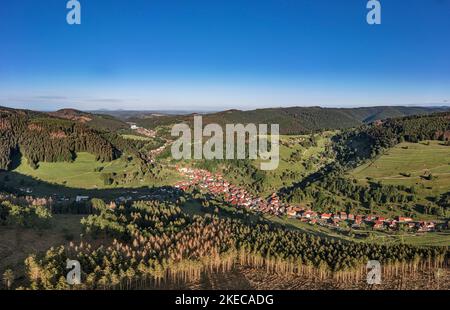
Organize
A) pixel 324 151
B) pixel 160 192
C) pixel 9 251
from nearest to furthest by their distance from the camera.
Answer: pixel 9 251 < pixel 160 192 < pixel 324 151

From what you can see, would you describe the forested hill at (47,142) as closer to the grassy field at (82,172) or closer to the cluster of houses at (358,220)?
the grassy field at (82,172)

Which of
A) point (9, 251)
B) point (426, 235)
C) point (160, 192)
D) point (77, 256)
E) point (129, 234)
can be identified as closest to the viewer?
point (77, 256)

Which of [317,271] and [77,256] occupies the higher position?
[77,256]

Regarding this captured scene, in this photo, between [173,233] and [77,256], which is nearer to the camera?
[77,256]

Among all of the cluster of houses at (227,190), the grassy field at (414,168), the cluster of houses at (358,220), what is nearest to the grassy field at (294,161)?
the cluster of houses at (227,190)

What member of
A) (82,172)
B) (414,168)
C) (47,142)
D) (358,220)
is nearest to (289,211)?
(358,220)

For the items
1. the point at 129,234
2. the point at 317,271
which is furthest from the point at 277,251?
the point at 129,234

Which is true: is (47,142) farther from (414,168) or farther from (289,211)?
(414,168)

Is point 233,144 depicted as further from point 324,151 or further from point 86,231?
point 86,231
